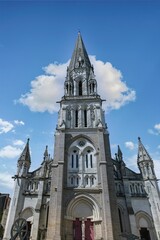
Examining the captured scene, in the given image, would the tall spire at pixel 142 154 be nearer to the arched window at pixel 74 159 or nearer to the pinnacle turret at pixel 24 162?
the arched window at pixel 74 159

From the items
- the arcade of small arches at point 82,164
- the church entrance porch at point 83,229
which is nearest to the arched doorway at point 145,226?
the church entrance porch at point 83,229

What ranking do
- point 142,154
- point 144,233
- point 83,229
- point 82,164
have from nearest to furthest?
point 83,229 → point 144,233 → point 82,164 → point 142,154

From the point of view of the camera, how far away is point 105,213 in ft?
56.3

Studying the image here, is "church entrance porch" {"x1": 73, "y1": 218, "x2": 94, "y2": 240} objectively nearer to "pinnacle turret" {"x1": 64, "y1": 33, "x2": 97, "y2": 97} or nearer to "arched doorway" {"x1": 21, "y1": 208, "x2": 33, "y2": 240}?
"arched doorway" {"x1": 21, "y1": 208, "x2": 33, "y2": 240}

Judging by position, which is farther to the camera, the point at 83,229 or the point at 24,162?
the point at 24,162

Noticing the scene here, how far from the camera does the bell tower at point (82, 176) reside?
17.2 meters

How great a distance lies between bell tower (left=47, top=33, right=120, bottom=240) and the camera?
677 inches

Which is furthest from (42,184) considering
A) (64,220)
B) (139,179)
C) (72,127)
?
(139,179)

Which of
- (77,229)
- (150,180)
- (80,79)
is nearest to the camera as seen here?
(77,229)

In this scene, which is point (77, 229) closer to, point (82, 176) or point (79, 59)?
point (82, 176)

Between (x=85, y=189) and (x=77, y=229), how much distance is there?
396cm

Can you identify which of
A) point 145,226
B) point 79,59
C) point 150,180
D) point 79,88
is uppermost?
point 79,59

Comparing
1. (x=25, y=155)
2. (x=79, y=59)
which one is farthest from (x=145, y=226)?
(x=79, y=59)

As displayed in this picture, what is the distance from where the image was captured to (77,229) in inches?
704
